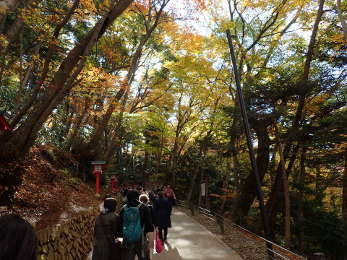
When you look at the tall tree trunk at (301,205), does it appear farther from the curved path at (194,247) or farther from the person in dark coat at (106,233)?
the person in dark coat at (106,233)

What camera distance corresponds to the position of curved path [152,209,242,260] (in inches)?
300

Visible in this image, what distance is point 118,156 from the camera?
126 ft

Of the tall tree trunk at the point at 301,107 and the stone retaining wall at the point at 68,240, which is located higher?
the tall tree trunk at the point at 301,107

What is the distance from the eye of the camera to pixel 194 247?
28.4 feet

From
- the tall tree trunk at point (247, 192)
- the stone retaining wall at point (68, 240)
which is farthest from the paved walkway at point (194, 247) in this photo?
the tall tree trunk at point (247, 192)

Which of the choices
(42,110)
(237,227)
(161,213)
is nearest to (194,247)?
(161,213)

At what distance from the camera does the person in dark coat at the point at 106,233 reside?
15.6 feet

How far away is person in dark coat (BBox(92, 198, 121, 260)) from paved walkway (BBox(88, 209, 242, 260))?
2.87 metres

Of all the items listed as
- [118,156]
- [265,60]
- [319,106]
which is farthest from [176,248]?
[118,156]

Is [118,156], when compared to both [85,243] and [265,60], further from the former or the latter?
[85,243]

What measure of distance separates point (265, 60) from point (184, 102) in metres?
8.76

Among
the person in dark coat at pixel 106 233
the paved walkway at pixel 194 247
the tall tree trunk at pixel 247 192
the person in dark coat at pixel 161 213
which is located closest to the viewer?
the person in dark coat at pixel 106 233

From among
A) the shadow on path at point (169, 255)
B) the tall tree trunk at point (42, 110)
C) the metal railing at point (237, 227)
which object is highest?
the tall tree trunk at point (42, 110)

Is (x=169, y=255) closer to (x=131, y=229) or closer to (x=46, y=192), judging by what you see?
(x=131, y=229)
